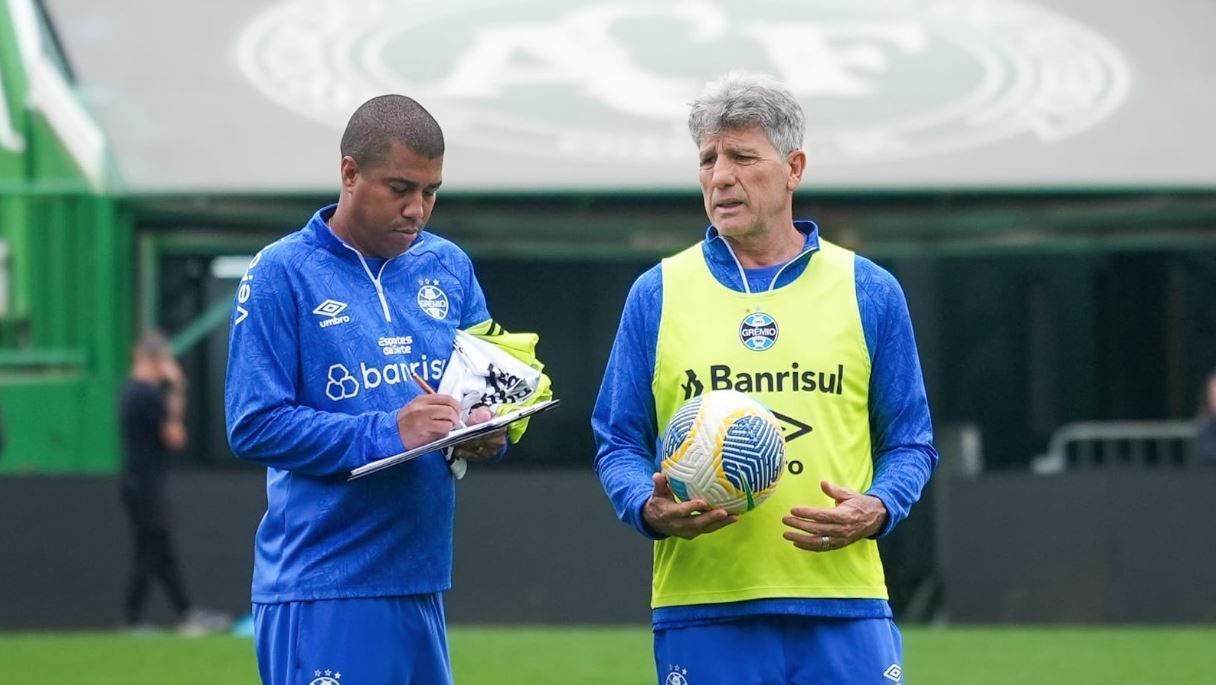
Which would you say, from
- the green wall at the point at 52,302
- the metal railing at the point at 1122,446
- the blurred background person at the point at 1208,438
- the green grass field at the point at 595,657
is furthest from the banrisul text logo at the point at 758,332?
the metal railing at the point at 1122,446

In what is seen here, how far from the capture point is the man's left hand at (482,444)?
3834mm

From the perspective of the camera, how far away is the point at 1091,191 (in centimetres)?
1397

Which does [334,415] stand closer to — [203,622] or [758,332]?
[758,332]

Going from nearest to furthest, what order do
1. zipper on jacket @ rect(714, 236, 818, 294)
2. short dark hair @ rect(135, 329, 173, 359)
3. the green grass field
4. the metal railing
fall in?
zipper on jacket @ rect(714, 236, 818, 294), the green grass field, short dark hair @ rect(135, 329, 173, 359), the metal railing

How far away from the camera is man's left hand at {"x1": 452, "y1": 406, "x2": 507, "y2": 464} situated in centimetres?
383

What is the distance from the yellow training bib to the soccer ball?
15cm

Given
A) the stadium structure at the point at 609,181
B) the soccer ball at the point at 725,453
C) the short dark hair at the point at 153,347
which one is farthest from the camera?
the stadium structure at the point at 609,181

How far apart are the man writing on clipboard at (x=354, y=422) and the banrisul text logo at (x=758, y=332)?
574mm

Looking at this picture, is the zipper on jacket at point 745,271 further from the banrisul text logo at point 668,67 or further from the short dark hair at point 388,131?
the banrisul text logo at point 668,67

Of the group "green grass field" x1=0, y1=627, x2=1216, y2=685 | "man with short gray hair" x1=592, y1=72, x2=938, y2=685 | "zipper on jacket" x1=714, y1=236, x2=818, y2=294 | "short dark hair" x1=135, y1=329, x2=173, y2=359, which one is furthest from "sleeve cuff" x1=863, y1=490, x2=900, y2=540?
"short dark hair" x1=135, y1=329, x2=173, y2=359

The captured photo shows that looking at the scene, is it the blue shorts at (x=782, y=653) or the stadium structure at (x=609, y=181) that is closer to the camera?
the blue shorts at (x=782, y=653)

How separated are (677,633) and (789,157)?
1.06m

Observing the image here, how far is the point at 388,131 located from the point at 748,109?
77 centimetres

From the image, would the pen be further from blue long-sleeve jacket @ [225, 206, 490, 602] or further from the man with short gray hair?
the man with short gray hair
